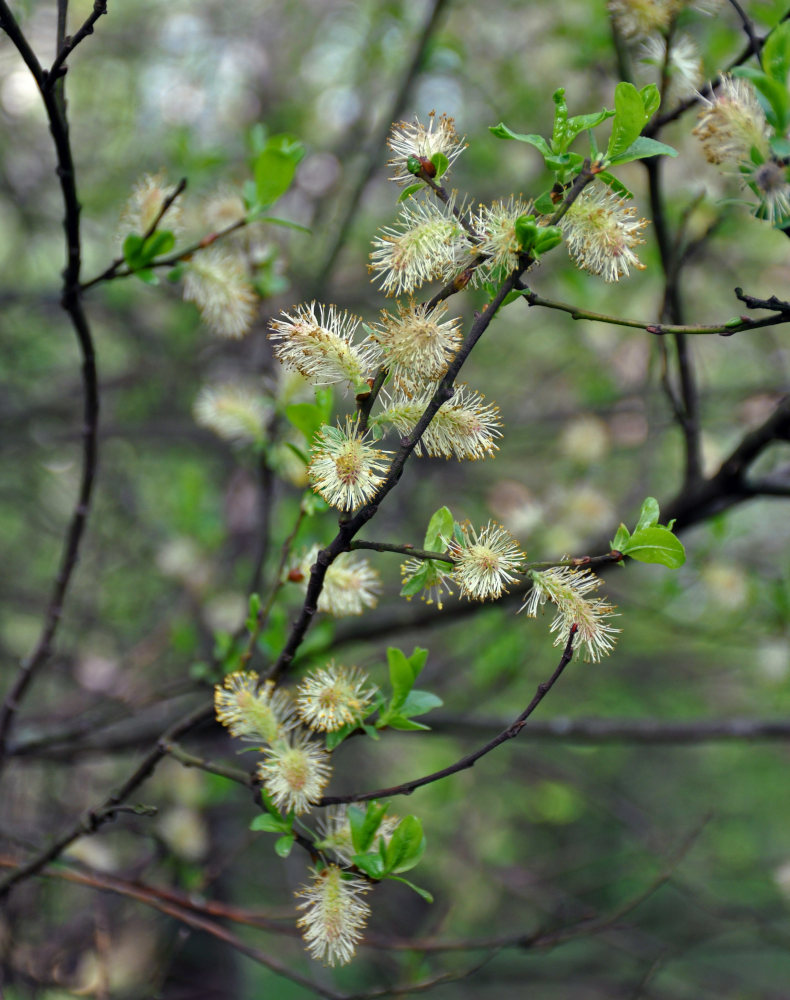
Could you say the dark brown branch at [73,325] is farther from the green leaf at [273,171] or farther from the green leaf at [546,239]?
the green leaf at [546,239]

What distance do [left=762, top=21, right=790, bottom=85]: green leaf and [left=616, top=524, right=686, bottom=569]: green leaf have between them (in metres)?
0.52

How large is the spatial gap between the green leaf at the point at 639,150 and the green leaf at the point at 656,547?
414 millimetres

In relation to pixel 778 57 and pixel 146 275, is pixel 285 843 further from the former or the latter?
pixel 778 57

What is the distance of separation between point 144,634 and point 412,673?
286 centimetres

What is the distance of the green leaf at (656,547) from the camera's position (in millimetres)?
920

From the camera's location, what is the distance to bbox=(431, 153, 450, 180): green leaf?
0.88 meters

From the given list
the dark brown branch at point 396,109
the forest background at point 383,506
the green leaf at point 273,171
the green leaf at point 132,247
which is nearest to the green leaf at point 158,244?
the green leaf at point 132,247

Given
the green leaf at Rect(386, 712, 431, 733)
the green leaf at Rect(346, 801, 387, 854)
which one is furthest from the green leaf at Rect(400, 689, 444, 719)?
the green leaf at Rect(346, 801, 387, 854)

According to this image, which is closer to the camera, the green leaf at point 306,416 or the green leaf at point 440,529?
the green leaf at point 440,529

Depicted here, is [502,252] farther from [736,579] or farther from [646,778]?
[646,778]

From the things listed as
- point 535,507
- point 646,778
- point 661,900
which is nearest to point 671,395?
point 535,507

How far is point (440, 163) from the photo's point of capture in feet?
2.93

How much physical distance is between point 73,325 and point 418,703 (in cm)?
87

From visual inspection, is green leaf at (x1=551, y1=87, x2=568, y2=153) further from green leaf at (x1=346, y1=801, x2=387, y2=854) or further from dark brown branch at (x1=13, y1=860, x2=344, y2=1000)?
dark brown branch at (x1=13, y1=860, x2=344, y2=1000)
